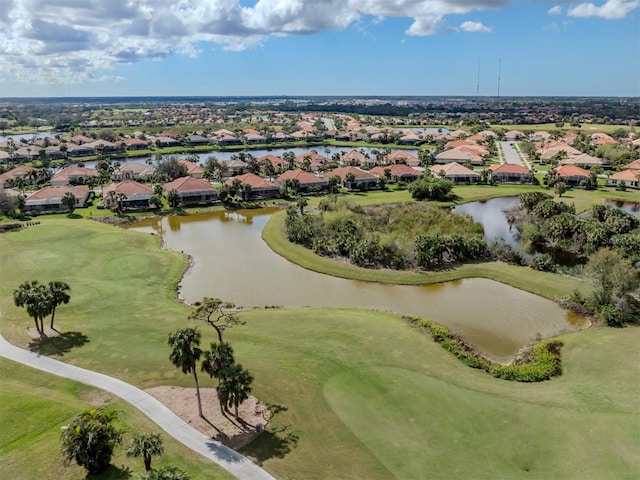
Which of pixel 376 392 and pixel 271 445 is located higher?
pixel 376 392

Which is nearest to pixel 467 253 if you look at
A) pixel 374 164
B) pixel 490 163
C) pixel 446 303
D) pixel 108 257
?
pixel 446 303

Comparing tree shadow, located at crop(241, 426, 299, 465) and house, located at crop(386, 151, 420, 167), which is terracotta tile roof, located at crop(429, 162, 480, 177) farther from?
tree shadow, located at crop(241, 426, 299, 465)

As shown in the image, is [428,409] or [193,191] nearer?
[428,409]

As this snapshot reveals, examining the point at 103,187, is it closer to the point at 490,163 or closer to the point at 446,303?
the point at 446,303

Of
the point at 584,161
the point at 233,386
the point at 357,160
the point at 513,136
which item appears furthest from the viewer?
the point at 513,136

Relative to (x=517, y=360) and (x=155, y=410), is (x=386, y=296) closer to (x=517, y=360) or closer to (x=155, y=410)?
(x=517, y=360)

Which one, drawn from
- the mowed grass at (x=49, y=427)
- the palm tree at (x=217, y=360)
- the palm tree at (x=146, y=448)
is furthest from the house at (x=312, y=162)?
the palm tree at (x=146, y=448)

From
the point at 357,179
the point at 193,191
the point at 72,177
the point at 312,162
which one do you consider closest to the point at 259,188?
the point at 193,191
